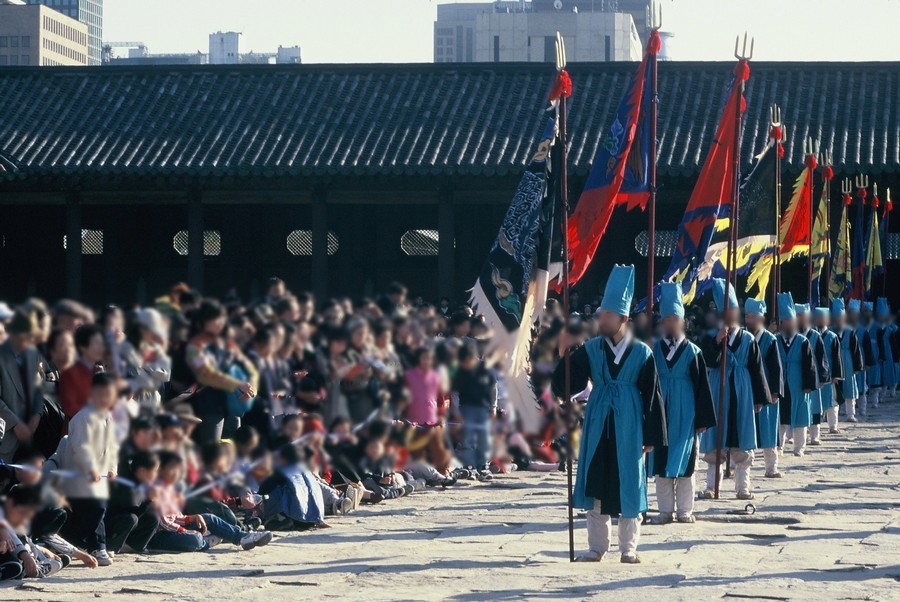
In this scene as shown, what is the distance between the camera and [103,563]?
8.30 m

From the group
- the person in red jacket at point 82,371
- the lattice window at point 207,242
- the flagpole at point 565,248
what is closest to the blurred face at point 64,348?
the person in red jacket at point 82,371

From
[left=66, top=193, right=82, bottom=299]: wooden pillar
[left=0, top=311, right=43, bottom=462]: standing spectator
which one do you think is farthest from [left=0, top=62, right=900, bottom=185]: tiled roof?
[left=0, top=311, right=43, bottom=462]: standing spectator

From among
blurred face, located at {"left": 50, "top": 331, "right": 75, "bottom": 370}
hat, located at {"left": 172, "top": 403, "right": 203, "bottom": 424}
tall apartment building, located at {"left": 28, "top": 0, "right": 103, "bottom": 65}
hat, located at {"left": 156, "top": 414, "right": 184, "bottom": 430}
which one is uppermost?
tall apartment building, located at {"left": 28, "top": 0, "right": 103, "bottom": 65}

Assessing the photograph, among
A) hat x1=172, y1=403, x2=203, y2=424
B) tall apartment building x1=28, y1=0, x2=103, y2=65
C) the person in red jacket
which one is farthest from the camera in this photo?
tall apartment building x1=28, y1=0, x2=103, y2=65

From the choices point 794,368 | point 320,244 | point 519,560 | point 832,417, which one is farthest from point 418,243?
point 519,560

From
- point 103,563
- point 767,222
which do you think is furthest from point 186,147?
point 103,563

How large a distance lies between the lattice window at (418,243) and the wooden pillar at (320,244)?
2.79m

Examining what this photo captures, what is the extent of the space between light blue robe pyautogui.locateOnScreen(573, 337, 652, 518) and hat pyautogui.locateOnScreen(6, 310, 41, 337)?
5.78 meters

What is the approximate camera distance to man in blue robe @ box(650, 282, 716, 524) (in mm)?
10086

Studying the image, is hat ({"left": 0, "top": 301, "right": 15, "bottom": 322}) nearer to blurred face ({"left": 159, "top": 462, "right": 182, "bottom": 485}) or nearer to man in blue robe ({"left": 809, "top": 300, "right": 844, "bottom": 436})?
blurred face ({"left": 159, "top": 462, "right": 182, "bottom": 485})

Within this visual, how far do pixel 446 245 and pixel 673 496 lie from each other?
10086mm

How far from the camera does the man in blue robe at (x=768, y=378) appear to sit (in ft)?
41.3

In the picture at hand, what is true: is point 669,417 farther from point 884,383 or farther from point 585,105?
point 884,383

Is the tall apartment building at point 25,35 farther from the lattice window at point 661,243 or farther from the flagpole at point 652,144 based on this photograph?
the flagpole at point 652,144
